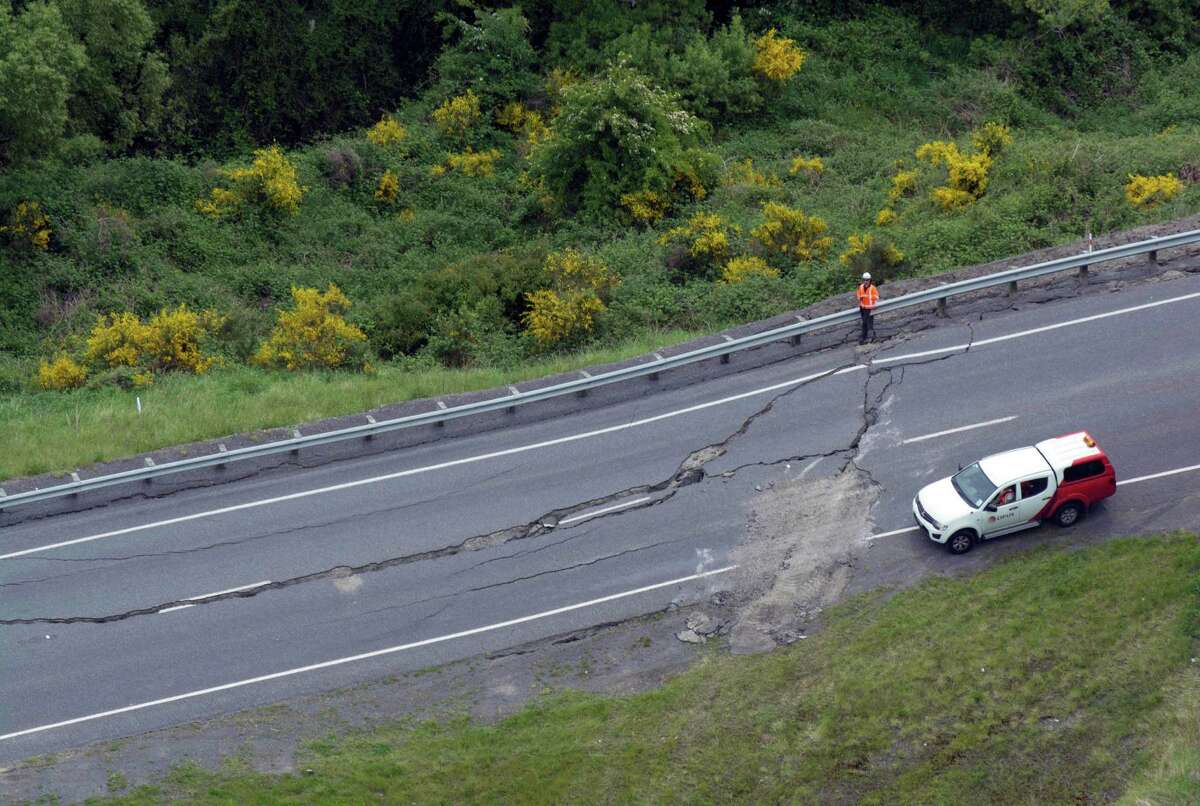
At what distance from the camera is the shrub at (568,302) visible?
2762cm

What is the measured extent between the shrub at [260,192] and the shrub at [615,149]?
24.9ft

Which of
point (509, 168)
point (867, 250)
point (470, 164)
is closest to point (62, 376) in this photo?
point (470, 164)

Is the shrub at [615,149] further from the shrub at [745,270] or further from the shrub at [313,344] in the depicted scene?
the shrub at [313,344]

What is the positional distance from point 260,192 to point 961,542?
83.3 ft

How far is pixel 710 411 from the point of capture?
23.5 metres

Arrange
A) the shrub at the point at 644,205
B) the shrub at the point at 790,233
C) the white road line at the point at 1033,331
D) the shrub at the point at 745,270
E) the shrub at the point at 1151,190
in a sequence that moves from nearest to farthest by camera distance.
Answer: the white road line at the point at 1033,331
the shrub at the point at 1151,190
the shrub at the point at 745,270
the shrub at the point at 790,233
the shrub at the point at 644,205

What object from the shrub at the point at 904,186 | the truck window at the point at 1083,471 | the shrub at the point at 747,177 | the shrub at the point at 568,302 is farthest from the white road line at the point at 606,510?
the shrub at the point at 747,177

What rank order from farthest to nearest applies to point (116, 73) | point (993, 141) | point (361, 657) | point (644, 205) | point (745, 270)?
point (116, 73)
point (644, 205)
point (993, 141)
point (745, 270)
point (361, 657)

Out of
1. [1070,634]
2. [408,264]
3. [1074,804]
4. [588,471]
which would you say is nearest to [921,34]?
[408,264]

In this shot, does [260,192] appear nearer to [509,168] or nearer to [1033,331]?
[509,168]

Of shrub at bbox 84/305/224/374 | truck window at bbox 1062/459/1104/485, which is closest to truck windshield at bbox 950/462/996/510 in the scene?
truck window at bbox 1062/459/1104/485

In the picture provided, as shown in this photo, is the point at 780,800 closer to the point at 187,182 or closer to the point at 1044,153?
the point at 1044,153

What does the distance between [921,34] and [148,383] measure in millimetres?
28166

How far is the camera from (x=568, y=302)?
1097 inches
